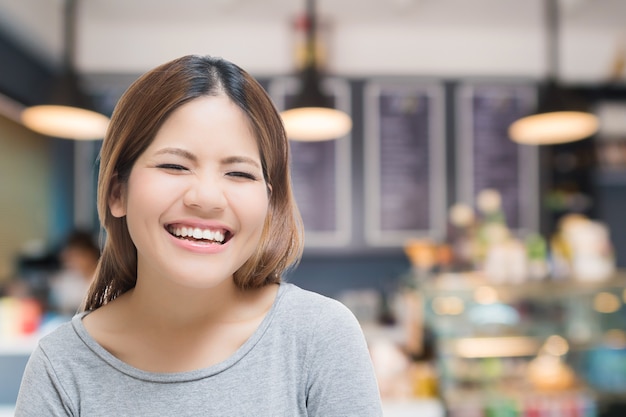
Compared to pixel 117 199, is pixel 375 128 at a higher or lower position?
higher

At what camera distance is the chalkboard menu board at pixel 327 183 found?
12.2ft

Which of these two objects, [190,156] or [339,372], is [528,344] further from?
[190,156]

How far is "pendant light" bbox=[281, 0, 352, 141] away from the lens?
243 cm

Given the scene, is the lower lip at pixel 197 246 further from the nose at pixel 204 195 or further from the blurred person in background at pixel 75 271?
the blurred person in background at pixel 75 271

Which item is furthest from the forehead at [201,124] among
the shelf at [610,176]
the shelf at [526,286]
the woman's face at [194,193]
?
the shelf at [610,176]

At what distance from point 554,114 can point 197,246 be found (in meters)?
2.30

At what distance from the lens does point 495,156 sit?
149 inches

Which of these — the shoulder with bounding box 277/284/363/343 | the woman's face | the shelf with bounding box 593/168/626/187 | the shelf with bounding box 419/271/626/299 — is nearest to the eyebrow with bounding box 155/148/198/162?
the woman's face

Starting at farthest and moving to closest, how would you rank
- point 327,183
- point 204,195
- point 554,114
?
point 327,183, point 554,114, point 204,195

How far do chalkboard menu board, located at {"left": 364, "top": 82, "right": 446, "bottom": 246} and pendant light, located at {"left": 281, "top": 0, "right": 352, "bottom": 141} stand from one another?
1.14 meters

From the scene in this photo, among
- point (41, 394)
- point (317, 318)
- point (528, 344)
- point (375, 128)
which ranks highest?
point (375, 128)

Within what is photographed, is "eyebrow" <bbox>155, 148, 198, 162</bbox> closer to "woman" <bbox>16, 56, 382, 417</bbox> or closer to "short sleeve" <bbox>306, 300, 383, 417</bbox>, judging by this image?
"woman" <bbox>16, 56, 382, 417</bbox>

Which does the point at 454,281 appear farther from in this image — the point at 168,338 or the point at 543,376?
the point at 168,338

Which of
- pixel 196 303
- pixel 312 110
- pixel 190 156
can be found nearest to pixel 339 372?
pixel 196 303
